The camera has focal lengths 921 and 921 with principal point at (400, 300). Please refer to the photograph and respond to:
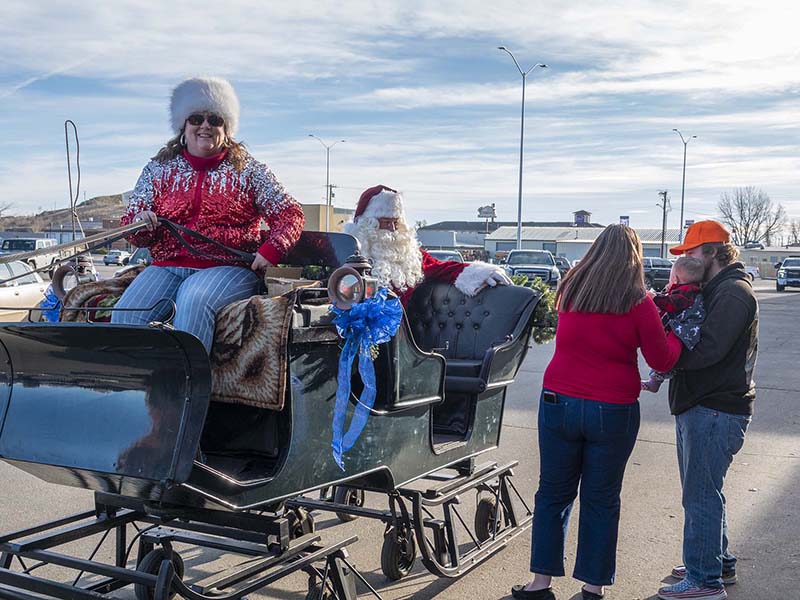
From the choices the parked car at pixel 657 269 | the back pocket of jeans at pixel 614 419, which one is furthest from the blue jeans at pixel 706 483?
the parked car at pixel 657 269

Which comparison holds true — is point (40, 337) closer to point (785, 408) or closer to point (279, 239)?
point (279, 239)

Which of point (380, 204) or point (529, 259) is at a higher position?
point (380, 204)

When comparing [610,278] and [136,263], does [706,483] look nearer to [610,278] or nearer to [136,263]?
[610,278]

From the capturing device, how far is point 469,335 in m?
5.82

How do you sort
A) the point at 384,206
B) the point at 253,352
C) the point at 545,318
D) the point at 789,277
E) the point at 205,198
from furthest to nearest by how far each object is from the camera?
1. the point at 789,277
2. the point at 384,206
3. the point at 545,318
4. the point at 205,198
5. the point at 253,352

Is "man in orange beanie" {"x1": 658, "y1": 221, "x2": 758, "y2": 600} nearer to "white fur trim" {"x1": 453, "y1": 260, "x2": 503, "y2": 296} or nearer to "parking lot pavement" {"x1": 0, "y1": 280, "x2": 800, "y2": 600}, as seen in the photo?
"parking lot pavement" {"x1": 0, "y1": 280, "x2": 800, "y2": 600}

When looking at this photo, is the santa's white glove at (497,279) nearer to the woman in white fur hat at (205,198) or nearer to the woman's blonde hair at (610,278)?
the woman's blonde hair at (610,278)

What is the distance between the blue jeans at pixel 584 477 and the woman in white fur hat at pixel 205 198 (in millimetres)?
1585

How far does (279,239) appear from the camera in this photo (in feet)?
13.5

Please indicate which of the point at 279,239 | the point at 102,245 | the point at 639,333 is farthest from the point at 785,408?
the point at 102,245

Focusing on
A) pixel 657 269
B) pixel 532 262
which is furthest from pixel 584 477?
pixel 657 269

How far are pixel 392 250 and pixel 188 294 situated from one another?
2.11 meters

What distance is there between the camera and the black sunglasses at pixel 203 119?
414cm

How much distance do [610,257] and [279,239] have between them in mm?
1543
